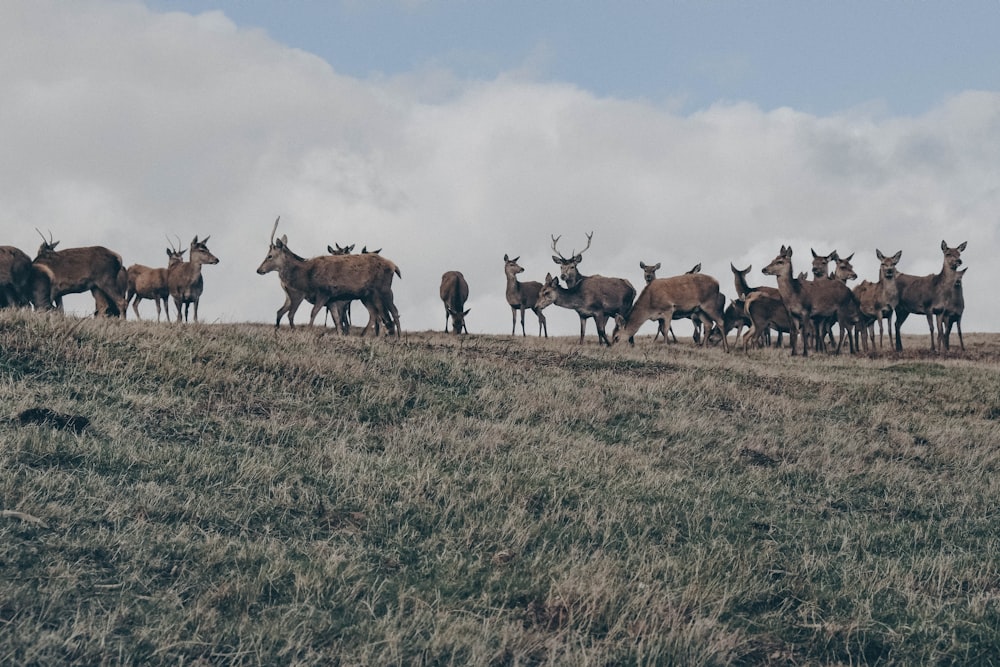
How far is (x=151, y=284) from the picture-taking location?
28.8 meters

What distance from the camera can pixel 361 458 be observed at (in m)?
7.91

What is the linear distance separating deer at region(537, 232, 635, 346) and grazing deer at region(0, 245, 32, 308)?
519 inches

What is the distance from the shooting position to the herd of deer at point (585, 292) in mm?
19062

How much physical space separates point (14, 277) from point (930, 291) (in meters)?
24.2

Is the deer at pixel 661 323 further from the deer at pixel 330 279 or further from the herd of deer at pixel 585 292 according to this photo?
the deer at pixel 330 279

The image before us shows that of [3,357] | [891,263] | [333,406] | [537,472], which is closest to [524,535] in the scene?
[537,472]

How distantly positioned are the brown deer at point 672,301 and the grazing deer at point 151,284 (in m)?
14.0

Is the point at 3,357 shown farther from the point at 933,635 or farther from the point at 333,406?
the point at 933,635

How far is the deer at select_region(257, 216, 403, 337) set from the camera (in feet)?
65.2

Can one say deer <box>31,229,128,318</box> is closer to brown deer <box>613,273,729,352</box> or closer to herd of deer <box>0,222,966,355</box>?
herd of deer <box>0,222,966,355</box>

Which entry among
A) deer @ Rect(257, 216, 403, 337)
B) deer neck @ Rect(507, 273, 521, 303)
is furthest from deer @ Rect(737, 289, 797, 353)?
deer @ Rect(257, 216, 403, 337)

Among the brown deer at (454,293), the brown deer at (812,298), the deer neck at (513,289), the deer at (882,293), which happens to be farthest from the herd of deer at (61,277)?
the deer at (882,293)

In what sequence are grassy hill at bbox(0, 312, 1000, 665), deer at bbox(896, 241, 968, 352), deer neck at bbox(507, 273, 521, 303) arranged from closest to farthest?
grassy hill at bbox(0, 312, 1000, 665)
deer at bbox(896, 241, 968, 352)
deer neck at bbox(507, 273, 521, 303)

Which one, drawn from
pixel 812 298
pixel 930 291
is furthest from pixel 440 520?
pixel 930 291
